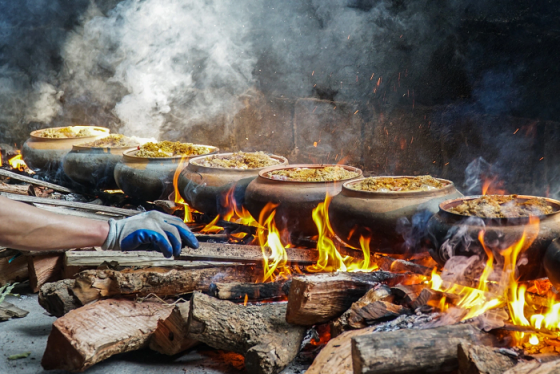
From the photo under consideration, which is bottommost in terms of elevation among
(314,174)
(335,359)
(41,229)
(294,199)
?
(335,359)

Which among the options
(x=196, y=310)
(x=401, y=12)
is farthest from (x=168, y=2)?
(x=196, y=310)

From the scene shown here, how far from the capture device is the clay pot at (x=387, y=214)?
11.2 feet

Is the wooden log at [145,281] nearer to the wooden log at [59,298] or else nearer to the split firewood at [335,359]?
the wooden log at [59,298]

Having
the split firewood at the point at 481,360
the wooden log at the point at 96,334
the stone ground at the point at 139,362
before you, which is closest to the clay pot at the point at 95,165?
the stone ground at the point at 139,362

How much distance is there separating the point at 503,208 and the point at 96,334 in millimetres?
2388

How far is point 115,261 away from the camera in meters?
3.66

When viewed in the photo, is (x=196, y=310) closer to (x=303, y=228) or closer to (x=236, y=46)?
(x=303, y=228)

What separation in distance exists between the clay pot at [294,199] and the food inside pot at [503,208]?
3.41 feet

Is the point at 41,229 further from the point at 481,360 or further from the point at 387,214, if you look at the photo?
the point at 481,360

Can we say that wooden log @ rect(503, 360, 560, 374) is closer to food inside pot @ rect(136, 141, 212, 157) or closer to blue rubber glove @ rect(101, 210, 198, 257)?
blue rubber glove @ rect(101, 210, 198, 257)

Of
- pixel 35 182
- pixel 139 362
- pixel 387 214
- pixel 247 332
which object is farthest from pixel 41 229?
pixel 35 182

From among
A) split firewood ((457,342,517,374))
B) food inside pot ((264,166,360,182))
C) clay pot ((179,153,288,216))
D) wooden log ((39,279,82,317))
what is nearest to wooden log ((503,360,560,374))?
split firewood ((457,342,517,374))

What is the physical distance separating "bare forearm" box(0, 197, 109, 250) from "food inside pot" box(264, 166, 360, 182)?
1.65m

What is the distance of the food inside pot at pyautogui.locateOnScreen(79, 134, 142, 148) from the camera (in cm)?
619
